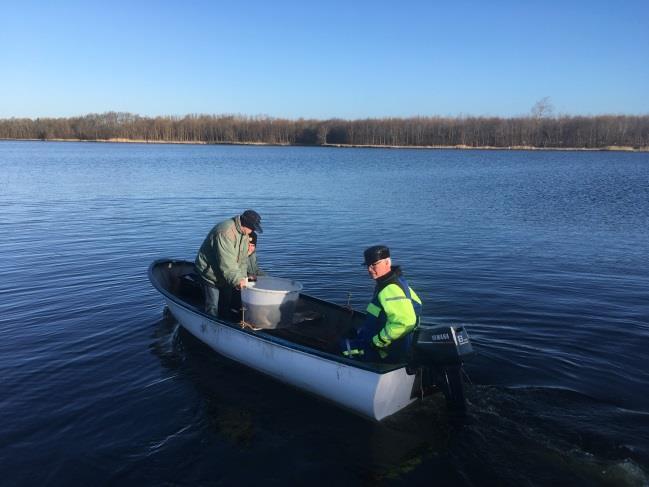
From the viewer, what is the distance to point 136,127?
132 m

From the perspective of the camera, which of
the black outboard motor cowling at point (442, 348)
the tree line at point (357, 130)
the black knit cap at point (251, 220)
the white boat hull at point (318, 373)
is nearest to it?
the black outboard motor cowling at point (442, 348)

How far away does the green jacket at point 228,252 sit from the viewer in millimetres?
7809

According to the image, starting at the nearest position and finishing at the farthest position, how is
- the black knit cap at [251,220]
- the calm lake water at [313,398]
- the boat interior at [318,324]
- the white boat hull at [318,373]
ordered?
the calm lake water at [313,398] → the white boat hull at [318,373] → the black knit cap at [251,220] → the boat interior at [318,324]

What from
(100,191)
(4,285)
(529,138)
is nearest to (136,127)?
(529,138)

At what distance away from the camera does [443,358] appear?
5.70 metres

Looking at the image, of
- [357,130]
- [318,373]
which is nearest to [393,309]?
[318,373]

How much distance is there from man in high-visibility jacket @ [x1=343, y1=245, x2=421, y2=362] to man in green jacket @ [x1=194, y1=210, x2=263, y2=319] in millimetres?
2465

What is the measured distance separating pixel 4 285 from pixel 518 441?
1216 centimetres

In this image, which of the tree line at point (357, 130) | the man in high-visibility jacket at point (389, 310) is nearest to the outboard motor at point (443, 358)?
the man in high-visibility jacket at point (389, 310)

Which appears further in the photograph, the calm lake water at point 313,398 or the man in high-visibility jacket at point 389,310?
the man in high-visibility jacket at point 389,310

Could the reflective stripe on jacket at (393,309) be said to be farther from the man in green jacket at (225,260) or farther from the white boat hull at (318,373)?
the man in green jacket at (225,260)

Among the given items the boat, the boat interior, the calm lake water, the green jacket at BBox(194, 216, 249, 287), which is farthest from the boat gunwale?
the calm lake water

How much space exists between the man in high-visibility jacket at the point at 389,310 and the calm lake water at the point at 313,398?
41.0 inches

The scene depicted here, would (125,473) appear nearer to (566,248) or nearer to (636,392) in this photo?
(636,392)
